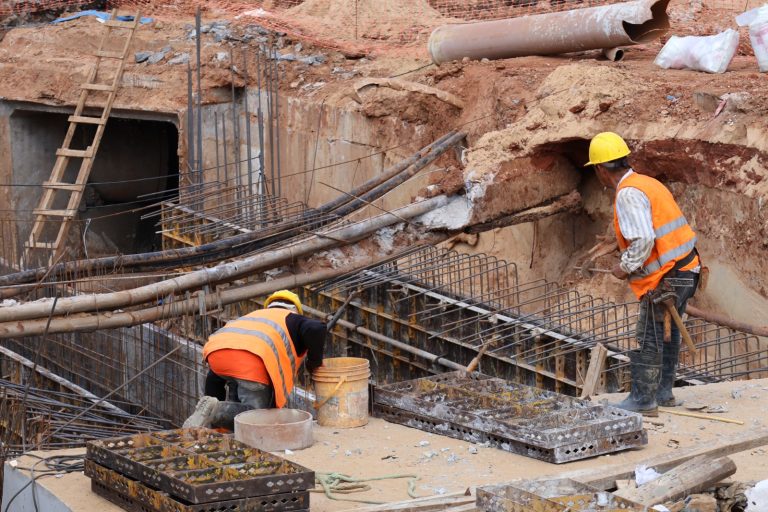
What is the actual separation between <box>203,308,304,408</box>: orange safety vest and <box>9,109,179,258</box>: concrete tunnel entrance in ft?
39.6

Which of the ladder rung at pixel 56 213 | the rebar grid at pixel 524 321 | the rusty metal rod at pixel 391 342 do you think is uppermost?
the rebar grid at pixel 524 321

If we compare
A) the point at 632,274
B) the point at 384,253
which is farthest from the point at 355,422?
the point at 384,253

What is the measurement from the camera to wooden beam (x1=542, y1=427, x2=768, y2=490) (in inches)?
232

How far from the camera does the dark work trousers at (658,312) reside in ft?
22.8

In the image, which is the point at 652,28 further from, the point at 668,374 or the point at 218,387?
the point at 218,387

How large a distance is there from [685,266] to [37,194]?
1475 cm

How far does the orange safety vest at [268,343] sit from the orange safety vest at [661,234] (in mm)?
2116

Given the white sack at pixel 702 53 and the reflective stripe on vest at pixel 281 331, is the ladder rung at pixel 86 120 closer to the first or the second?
the white sack at pixel 702 53

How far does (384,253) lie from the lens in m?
11.1

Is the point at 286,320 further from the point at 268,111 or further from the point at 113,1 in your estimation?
the point at 113,1

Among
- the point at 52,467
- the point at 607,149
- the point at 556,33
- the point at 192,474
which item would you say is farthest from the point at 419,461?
the point at 556,33

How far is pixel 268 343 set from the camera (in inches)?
277

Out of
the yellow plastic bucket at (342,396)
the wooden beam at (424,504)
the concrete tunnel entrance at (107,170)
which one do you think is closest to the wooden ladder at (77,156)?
the concrete tunnel entrance at (107,170)

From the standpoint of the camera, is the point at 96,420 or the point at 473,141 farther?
the point at 473,141
